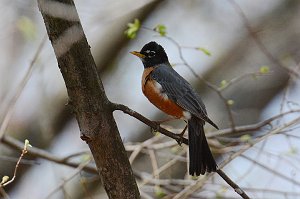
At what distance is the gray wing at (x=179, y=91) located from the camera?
11.4ft

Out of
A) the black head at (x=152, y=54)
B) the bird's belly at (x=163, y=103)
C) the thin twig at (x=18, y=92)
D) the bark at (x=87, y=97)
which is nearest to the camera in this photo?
the bark at (x=87, y=97)

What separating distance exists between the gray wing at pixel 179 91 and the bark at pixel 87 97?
997 millimetres

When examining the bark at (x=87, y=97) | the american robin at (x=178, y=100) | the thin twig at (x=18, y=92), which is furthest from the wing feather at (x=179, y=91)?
the bark at (x=87, y=97)

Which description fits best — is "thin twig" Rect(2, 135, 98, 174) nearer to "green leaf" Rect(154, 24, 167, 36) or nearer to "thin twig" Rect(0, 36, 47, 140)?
"thin twig" Rect(0, 36, 47, 140)

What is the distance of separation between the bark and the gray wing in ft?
3.27

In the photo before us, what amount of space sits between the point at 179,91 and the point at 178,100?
0.39ft

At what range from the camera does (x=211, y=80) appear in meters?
5.94

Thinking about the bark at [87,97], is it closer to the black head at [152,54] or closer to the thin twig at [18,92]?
the thin twig at [18,92]

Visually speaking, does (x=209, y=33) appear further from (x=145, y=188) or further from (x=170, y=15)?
(x=145, y=188)

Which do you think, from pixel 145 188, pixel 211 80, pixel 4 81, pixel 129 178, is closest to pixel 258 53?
pixel 211 80

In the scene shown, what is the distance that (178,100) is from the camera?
11.8 feet

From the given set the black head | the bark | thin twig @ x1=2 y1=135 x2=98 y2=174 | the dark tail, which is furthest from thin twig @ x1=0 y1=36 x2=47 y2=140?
the bark

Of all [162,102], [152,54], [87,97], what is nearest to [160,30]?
[152,54]

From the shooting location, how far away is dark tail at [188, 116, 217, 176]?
10.2 feet
